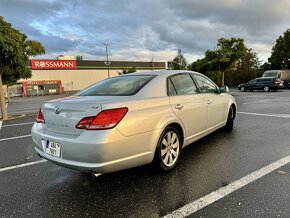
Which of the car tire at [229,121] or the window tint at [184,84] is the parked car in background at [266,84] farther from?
the window tint at [184,84]

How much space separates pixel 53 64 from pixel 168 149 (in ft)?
175

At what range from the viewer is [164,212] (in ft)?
9.28

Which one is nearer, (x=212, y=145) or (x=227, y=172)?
(x=227, y=172)

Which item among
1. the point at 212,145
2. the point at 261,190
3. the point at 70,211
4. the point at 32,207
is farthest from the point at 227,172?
the point at 32,207

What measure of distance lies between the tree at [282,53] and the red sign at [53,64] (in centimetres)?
3859

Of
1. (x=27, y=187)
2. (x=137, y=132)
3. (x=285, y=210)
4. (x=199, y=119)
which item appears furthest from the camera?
(x=199, y=119)

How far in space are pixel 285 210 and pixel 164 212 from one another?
4.15 feet

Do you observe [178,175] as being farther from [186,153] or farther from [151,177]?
[186,153]

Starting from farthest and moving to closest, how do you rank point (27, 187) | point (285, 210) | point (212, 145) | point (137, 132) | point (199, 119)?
point (212, 145), point (199, 119), point (27, 187), point (137, 132), point (285, 210)

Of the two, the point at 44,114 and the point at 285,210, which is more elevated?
the point at 44,114

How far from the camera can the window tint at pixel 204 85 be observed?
5.02 meters

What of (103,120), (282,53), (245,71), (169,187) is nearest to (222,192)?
(169,187)

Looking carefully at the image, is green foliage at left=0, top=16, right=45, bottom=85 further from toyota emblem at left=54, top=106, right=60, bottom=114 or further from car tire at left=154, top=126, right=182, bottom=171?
car tire at left=154, top=126, right=182, bottom=171

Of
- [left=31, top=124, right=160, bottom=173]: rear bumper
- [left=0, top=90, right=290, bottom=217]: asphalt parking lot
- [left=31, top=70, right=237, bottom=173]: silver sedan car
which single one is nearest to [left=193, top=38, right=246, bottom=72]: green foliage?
[left=0, top=90, right=290, bottom=217]: asphalt parking lot
